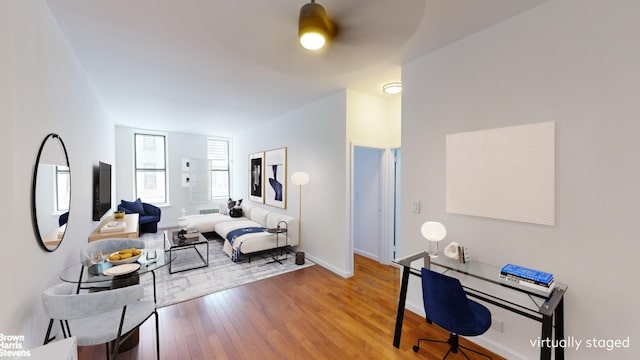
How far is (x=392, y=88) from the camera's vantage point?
3.60m

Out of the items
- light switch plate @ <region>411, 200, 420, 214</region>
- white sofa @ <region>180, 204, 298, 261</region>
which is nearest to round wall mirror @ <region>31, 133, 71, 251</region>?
white sofa @ <region>180, 204, 298, 261</region>

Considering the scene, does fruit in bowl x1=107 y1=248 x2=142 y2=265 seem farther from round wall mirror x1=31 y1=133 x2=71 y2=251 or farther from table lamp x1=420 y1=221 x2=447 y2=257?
table lamp x1=420 y1=221 x2=447 y2=257

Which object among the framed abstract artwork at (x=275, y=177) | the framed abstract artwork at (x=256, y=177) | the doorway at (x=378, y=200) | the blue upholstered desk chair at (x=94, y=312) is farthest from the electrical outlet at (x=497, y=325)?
the framed abstract artwork at (x=256, y=177)

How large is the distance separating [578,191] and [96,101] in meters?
6.01

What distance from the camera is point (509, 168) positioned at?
2055 mm

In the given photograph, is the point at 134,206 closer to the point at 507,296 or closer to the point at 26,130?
the point at 26,130

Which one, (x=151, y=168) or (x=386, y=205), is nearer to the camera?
(x=386, y=205)

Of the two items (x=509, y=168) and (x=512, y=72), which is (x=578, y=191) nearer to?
(x=509, y=168)

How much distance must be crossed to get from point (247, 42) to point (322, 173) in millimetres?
2248

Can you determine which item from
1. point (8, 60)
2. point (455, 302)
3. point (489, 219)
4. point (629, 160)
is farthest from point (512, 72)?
point (8, 60)

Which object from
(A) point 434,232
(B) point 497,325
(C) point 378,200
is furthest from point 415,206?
(C) point 378,200

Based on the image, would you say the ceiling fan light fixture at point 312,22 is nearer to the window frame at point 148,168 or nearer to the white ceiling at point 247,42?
the white ceiling at point 247,42

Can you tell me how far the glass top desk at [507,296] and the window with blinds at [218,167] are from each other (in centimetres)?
711

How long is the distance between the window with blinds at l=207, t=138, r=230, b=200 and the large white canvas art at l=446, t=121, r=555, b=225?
285 inches
